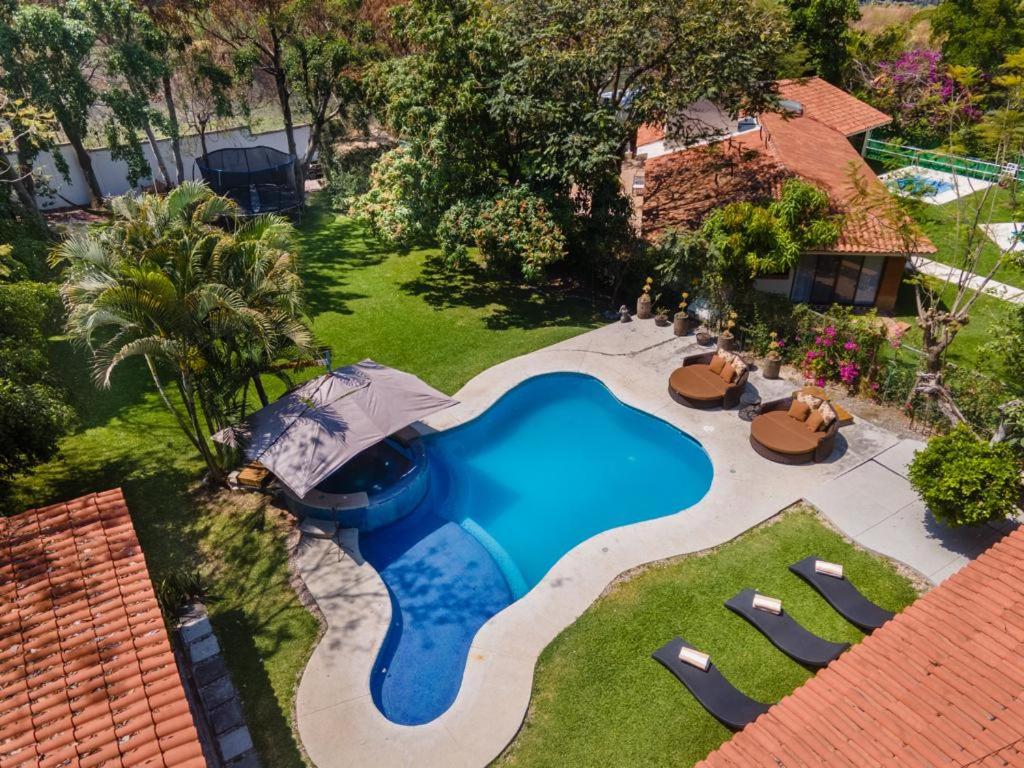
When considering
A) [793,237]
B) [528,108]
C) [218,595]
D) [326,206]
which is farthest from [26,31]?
[793,237]

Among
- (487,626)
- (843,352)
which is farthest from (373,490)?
(843,352)

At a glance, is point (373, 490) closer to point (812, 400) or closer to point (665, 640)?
point (665, 640)

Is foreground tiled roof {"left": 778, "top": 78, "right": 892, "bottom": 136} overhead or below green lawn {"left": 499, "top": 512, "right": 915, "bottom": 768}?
overhead

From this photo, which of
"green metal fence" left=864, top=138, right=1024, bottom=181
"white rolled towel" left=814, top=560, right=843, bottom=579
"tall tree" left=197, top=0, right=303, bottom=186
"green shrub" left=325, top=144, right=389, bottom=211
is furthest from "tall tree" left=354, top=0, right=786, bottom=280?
"green metal fence" left=864, top=138, right=1024, bottom=181

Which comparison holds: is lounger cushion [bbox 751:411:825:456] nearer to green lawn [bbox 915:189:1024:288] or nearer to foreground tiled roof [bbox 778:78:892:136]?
green lawn [bbox 915:189:1024:288]

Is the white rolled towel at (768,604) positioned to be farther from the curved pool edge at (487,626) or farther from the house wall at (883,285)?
the house wall at (883,285)

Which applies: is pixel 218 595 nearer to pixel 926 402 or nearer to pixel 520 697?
pixel 520 697
